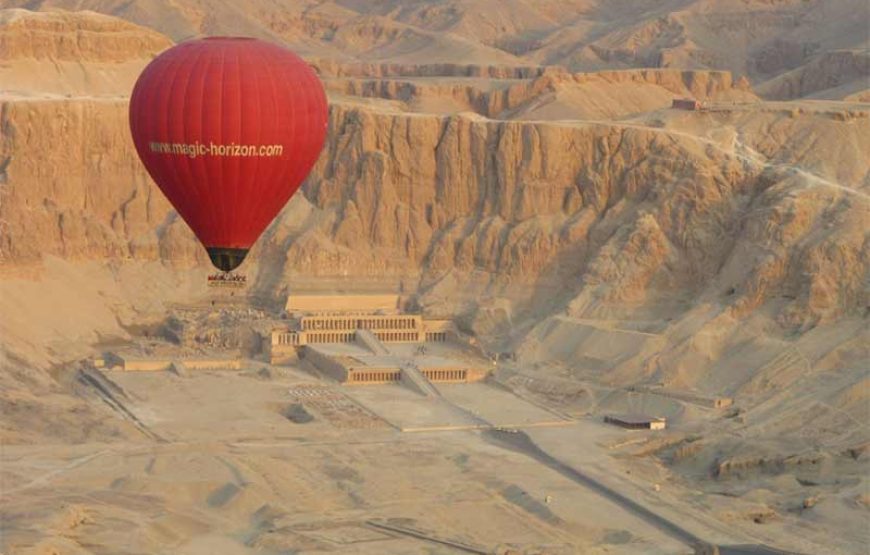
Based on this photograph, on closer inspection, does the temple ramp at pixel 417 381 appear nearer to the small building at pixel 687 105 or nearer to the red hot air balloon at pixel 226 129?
the red hot air balloon at pixel 226 129

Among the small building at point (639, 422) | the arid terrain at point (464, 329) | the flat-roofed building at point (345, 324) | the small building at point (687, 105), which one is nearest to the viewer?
the arid terrain at point (464, 329)

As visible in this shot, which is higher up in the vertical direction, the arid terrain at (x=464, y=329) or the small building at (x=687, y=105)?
the small building at (x=687, y=105)

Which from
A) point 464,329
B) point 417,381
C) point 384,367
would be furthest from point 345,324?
point 417,381

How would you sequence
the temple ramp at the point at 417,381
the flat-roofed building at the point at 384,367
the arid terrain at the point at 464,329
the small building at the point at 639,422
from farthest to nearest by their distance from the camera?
the flat-roofed building at the point at 384,367 → the temple ramp at the point at 417,381 → the small building at the point at 639,422 → the arid terrain at the point at 464,329

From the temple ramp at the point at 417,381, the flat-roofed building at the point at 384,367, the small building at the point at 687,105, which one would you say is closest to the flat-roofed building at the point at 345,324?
the flat-roofed building at the point at 384,367

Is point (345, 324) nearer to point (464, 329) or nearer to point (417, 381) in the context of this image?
point (464, 329)

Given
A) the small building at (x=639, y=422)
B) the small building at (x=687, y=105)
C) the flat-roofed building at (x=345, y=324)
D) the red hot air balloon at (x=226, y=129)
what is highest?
the red hot air balloon at (x=226, y=129)

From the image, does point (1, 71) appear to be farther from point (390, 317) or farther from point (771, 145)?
point (771, 145)

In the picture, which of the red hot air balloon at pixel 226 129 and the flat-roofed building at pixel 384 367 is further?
the flat-roofed building at pixel 384 367
